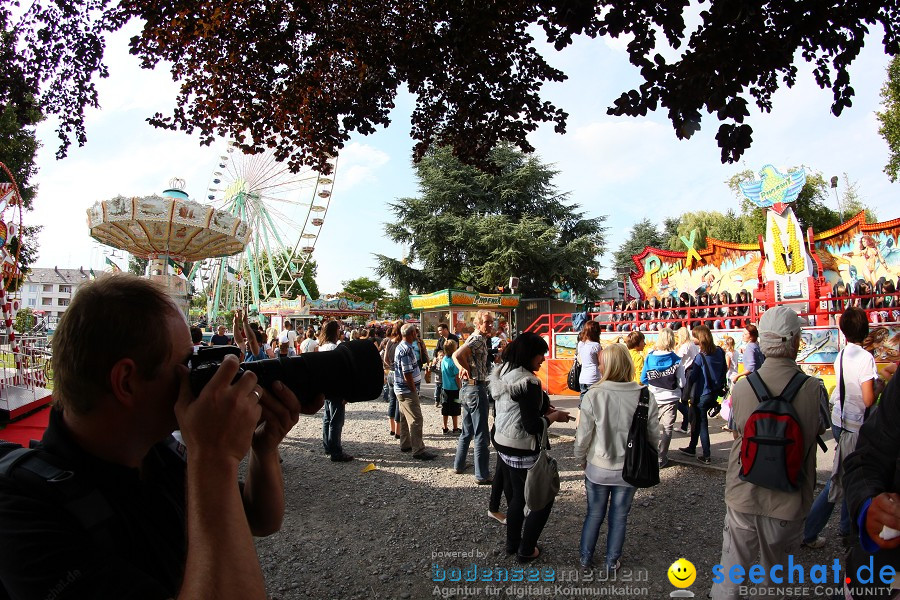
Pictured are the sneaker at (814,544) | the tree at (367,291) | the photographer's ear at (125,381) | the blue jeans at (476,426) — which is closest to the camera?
the photographer's ear at (125,381)

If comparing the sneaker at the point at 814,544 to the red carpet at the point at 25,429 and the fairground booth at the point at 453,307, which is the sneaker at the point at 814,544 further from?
the fairground booth at the point at 453,307

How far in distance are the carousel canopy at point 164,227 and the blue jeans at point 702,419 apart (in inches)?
715

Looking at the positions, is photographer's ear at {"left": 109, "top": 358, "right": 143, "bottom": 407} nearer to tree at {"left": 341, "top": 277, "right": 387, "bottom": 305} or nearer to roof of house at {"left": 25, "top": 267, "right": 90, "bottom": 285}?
tree at {"left": 341, "top": 277, "right": 387, "bottom": 305}

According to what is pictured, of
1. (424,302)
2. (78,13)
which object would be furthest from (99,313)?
(424,302)

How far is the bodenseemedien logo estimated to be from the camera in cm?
308

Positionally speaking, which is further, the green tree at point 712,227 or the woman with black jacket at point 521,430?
the green tree at point 712,227

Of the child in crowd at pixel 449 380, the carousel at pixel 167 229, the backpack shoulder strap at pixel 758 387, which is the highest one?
the carousel at pixel 167 229

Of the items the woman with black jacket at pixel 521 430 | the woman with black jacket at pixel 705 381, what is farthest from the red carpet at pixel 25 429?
the woman with black jacket at pixel 705 381

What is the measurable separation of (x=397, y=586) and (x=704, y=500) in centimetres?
304

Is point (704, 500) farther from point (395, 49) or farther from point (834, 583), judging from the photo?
point (395, 49)

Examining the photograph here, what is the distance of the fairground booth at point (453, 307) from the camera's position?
20.0 meters

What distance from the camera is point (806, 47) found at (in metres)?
2.45

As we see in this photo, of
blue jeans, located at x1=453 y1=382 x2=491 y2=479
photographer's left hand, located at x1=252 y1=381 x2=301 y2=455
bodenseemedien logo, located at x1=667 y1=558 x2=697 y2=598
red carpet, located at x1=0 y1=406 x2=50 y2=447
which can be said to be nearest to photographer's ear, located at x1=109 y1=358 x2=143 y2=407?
photographer's left hand, located at x1=252 y1=381 x2=301 y2=455

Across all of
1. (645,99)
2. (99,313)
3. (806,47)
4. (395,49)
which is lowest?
(99,313)
